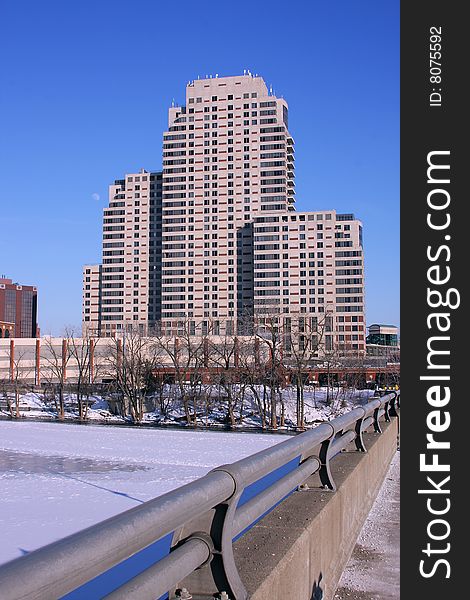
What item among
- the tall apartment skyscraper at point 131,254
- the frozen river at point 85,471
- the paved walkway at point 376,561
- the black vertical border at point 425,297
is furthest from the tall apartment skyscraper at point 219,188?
the black vertical border at point 425,297

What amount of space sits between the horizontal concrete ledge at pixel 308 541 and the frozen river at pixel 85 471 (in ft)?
11.9

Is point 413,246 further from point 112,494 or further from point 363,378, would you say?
point 363,378

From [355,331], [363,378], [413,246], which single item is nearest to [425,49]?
[413,246]

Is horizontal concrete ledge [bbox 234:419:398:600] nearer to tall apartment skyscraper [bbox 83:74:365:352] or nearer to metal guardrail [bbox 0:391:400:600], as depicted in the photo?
metal guardrail [bbox 0:391:400:600]

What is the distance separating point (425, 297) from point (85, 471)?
11523 mm

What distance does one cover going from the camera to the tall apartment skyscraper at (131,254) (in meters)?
174

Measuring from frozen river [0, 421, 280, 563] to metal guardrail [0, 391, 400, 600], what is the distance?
4898 millimetres

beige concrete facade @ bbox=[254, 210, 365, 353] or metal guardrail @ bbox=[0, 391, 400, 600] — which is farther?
beige concrete facade @ bbox=[254, 210, 365, 353]

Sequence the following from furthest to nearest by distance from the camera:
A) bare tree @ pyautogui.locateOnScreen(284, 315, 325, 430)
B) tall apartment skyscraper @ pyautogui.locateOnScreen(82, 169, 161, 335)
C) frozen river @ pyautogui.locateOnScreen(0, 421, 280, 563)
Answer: tall apartment skyscraper @ pyautogui.locateOnScreen(82, 169, 161, 335) → bare tree @ pyautogui.locateOnScreen(284, 315, 325, 430) → frozen river @ pyautogui.locateOnScreen(0, 421, 280, 563)

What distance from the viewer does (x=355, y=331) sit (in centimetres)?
14662

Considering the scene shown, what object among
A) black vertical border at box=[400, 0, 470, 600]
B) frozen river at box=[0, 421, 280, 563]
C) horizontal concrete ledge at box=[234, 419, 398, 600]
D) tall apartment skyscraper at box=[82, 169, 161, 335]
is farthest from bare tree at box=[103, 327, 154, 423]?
tall apartment skyscraper at box=[82, 169, 161, 335]

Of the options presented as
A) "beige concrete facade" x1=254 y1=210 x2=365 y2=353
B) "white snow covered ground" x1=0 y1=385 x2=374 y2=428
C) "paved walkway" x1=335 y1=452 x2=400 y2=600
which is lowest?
"white snow covered ground" x1=0 y1=385 x2=374 y2=428

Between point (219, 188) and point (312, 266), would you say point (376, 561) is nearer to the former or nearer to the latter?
point (312, 266)

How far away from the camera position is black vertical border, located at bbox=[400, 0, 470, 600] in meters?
4.48
